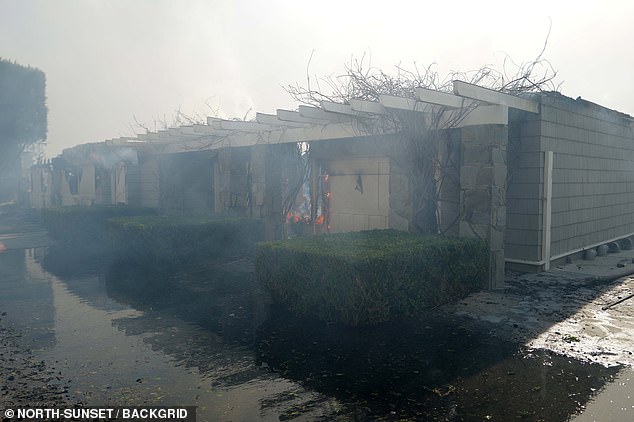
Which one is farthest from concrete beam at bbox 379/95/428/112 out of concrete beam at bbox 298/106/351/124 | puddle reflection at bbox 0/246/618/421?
puddle reflection at bbox 0/246/618/421

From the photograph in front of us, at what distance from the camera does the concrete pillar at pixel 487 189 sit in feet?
28.1

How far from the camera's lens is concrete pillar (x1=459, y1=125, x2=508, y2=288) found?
8.56 m

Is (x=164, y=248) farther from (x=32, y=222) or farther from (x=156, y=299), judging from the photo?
(x=32, y=222)

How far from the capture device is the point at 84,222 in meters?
16.2

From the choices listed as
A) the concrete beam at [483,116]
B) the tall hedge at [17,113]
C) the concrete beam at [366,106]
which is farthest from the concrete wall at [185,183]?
the tall hedge at [17,113]

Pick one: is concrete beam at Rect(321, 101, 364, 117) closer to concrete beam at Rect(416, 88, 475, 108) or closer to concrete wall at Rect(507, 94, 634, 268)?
concrete beam at Rect(416, 88, 475, 108)

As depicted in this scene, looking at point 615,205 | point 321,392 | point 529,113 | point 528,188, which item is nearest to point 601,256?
point 615,205

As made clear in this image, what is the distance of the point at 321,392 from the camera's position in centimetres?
464

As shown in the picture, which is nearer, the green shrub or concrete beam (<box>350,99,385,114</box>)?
concrete beam (<box>350,99,385,114</box>)

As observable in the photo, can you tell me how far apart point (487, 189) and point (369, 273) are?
3.30 meters

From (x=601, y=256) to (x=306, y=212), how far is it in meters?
7.84

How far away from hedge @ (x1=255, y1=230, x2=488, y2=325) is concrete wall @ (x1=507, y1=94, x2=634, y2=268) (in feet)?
6.93

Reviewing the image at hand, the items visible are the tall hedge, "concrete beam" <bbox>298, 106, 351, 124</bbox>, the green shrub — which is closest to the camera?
"concrete beam" <bbox>298, 106, 351, 124</bbox>

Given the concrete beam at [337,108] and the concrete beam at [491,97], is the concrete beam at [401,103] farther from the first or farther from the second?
the concrete beam at [337,108]
